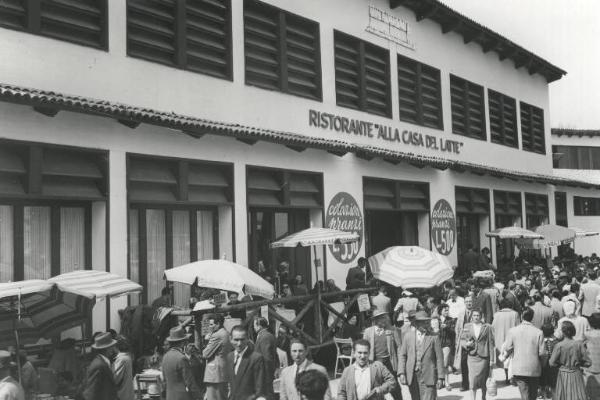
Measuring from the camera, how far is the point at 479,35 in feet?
76.7

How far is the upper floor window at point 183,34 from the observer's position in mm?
12923

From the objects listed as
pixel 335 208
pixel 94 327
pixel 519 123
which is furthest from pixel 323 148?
pixel 519 123

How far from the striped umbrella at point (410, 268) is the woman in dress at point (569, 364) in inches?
117

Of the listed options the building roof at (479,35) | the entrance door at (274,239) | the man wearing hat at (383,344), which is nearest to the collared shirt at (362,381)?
the man wearing hat at (383,344)

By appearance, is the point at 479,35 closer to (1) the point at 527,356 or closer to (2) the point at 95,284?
(1) the point at 527,356

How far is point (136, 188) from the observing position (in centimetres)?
1245

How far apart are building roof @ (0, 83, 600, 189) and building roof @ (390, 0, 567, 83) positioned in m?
4.94

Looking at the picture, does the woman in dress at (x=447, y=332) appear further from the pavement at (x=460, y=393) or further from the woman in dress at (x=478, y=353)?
the woman in dress at (x=478, y=353)

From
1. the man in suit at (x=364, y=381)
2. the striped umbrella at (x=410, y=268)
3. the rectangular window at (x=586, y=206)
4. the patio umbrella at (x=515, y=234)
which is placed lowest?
the man in suit at (x=364, y=381)

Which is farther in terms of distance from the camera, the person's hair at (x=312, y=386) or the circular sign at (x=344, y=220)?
the circular sign at (x=344, y=220)

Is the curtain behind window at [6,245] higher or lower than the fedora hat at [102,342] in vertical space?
higher

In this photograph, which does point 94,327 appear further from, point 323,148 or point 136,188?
point 323,148

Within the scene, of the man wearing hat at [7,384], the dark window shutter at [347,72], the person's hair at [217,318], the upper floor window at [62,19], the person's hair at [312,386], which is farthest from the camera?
the dark window shutter at [347,72]

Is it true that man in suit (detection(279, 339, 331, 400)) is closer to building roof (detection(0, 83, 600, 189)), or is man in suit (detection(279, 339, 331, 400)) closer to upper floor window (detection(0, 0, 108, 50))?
building roof (detection(0, 83, 600, 189))
